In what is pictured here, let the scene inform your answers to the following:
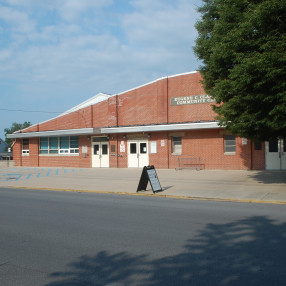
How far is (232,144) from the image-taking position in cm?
2177

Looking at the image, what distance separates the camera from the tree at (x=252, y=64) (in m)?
10.2

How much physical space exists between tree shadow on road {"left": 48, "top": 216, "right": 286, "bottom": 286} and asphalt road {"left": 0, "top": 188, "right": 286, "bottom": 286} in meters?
0.01

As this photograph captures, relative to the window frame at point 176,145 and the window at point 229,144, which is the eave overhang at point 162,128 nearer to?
the window frame at point 176,145

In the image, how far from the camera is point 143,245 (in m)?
5.93

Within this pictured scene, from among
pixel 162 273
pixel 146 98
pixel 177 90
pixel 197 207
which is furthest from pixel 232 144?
pixel 162 273

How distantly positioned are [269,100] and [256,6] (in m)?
3.06

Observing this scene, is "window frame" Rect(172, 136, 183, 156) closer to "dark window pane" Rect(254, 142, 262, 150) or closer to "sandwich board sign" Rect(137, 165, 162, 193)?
"dark window pane" Rect(254, 142, 262, 150)

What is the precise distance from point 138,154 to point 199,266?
20493 millimetres

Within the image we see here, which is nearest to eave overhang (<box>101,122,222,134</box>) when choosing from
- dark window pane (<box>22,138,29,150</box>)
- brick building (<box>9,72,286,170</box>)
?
brick building (<box>9,72,286,170</box>)

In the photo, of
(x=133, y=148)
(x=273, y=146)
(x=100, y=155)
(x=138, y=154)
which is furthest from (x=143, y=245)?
(x=100, y=155)

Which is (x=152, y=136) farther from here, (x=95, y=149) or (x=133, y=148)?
(x=95, y=149)

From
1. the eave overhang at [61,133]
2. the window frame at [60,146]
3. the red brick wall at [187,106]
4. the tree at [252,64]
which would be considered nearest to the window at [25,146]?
the eave overhang at [61,133]

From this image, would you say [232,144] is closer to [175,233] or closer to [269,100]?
[269,100]

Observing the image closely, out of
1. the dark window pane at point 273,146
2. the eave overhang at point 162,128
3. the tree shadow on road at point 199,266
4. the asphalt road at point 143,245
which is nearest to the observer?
the tree shadow on road at point 199,266
